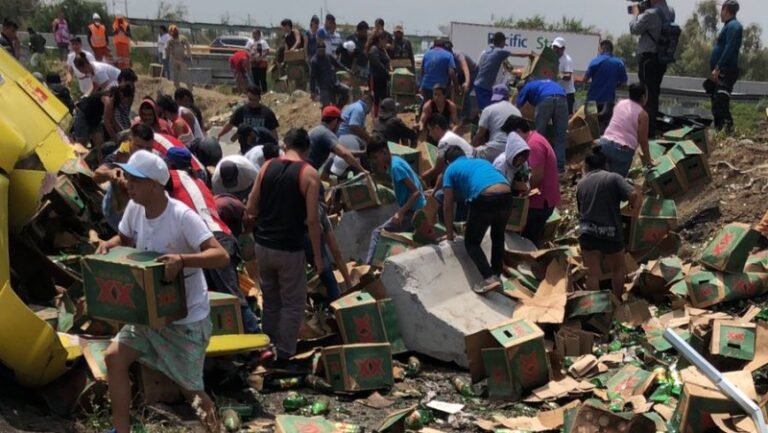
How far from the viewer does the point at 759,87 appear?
25734mm

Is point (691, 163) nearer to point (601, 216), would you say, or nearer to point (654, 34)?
point (654, 34)

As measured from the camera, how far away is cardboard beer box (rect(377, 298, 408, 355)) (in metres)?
6.86

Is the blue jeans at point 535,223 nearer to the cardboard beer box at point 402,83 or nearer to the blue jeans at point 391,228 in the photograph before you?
the blue jeans at point 391,228

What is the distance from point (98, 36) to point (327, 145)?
11.7m

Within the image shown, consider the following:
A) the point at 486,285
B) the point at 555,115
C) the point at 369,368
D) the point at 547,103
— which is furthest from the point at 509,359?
the point at 555,115

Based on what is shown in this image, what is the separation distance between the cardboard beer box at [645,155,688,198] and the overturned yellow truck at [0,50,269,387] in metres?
5.49

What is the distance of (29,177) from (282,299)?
186cm

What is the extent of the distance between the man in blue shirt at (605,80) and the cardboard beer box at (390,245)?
5525 millimetres

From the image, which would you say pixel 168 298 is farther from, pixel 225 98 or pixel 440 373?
pixel 225 98

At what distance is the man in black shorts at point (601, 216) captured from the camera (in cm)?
739

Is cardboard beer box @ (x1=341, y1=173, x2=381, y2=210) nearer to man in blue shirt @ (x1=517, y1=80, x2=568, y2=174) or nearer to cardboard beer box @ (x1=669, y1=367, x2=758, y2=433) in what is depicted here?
man in blue shirt @ (x1=517, y1=80, x2=568, y2=174)

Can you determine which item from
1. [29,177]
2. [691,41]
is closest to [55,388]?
[29,177]

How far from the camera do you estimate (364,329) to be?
670 centimetres

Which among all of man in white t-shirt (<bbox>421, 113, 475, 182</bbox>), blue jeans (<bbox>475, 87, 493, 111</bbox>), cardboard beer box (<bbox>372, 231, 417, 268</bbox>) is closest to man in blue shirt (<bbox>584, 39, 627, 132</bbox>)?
blue jeans (<bbox>475, 87, 493, 111</bbox>)
